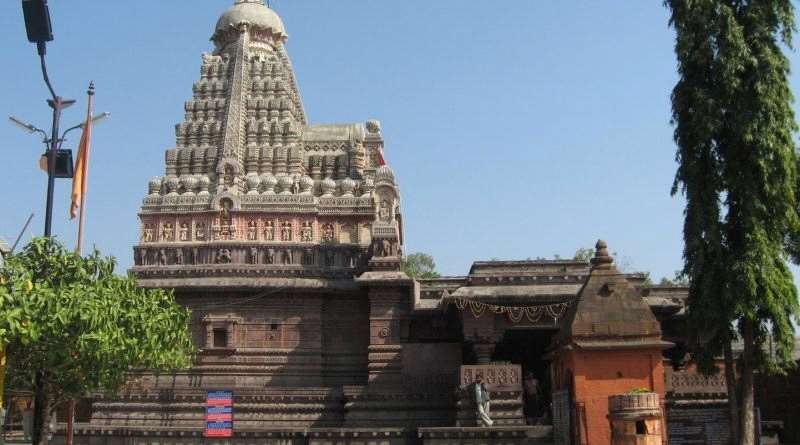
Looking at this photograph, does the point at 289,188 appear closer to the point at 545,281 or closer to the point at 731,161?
the point at 545,281

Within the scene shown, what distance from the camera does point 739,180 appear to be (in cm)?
1719

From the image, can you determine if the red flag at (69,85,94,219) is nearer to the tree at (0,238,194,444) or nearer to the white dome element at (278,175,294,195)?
the tree at (0,238,194,444)

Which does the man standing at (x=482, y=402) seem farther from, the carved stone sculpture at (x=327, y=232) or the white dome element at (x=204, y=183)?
the white dome element at (x=204, y=183)

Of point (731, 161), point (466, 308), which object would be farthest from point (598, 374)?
point (466, 308)

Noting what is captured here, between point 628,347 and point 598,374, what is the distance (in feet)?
2.22

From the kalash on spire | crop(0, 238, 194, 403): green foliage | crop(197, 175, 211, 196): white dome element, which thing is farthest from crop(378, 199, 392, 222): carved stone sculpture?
crop(0, 238, 194, 403): green foliage

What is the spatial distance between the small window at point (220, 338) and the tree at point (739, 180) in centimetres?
1478

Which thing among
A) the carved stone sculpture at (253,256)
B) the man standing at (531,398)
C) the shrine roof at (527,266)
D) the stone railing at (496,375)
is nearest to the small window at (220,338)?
the carved stone sculpture at (253,256)

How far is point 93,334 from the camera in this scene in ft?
47.1

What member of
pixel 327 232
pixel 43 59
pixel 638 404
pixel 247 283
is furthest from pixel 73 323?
pixel 327 232

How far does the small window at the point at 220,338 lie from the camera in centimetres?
2680

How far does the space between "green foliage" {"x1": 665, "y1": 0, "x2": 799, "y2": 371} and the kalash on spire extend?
11005mm

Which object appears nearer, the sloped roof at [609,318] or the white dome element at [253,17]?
the sloped roof at [609,318]

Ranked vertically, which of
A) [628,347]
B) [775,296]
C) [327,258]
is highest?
[327,258]
